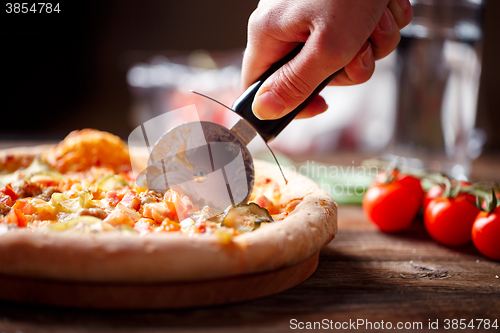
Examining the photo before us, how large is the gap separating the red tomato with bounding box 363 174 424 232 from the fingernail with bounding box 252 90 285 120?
128cm

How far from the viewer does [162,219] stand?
6.43 feet

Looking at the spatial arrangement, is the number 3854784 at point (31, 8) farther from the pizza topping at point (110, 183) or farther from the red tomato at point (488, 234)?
the red tomato at point (488, 234)

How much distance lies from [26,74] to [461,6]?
7.57 metres

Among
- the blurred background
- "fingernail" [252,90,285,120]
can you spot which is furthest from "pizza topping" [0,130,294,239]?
the blurred background

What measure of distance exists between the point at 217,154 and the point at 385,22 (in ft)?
3.76

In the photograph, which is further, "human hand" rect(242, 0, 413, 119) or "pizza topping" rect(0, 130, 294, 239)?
"human hand" rect(242, 0, 413, 119)

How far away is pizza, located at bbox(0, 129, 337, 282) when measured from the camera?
1.42 metres

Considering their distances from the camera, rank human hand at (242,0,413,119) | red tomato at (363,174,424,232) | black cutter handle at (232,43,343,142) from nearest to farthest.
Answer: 1. human hand at (242,0,413,119)
2. black cutter handle at (232,43,343,142)
3. red tomato at (363,174,424,232)

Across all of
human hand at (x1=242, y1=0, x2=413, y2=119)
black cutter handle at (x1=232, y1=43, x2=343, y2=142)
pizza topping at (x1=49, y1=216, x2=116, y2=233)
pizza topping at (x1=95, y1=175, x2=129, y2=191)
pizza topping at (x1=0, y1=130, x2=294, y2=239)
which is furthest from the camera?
pizza topping at (x1=95, y1=175, x2=129, y2=191)

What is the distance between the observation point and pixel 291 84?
201 cm

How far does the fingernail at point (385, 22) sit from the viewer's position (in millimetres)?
2155

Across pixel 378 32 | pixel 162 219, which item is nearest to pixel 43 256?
pixel 162 219

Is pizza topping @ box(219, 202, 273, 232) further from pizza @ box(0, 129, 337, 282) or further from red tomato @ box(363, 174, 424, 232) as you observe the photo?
red tomato @ box(363, 174, 424, 232)

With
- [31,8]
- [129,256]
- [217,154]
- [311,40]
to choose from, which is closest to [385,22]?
[311,40]
